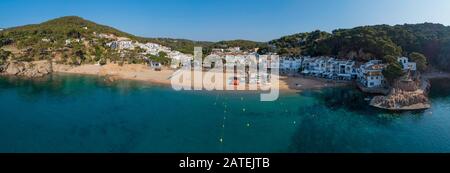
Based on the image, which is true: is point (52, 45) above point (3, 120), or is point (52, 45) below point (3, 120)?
above

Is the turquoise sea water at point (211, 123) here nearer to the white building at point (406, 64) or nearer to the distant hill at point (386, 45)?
the white building at point (406, 64)

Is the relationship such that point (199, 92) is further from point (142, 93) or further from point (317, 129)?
point (317, 129)

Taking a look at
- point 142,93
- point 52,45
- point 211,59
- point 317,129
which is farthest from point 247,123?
point 52,45

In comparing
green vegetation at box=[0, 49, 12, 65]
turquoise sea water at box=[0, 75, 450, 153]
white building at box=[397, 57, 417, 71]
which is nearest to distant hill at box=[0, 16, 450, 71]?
white building at box=[397, 57, 417, 71]

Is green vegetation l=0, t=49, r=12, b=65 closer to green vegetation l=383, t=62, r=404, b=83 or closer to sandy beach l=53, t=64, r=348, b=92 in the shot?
sandy beach l=53, t=64, r=348, b=92

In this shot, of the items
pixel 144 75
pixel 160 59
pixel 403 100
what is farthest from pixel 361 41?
pixel 160 59
